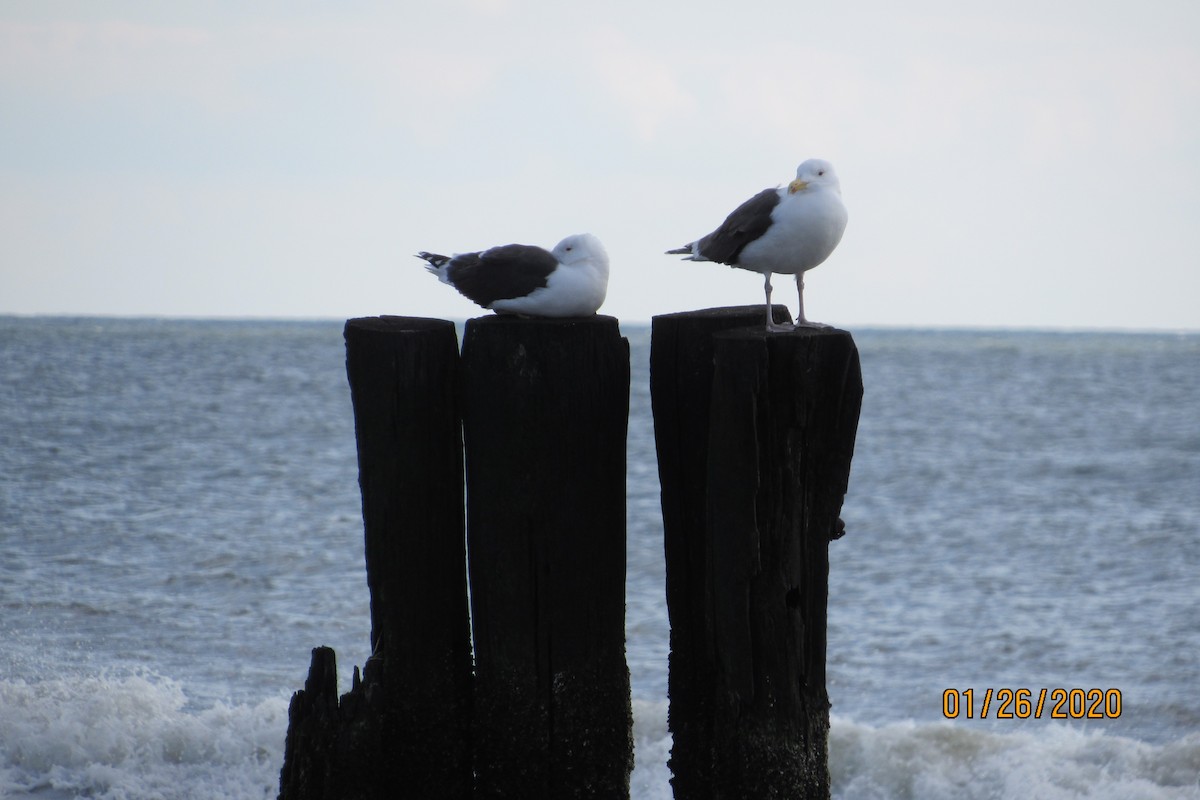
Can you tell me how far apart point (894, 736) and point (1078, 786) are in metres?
1.03

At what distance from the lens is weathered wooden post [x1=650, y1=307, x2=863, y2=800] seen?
13.8 ft

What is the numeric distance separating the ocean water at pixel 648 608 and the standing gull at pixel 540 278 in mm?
3096

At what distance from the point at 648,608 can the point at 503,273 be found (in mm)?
5456

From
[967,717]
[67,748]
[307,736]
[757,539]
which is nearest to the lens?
[757,539]

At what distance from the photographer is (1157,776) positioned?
746cm

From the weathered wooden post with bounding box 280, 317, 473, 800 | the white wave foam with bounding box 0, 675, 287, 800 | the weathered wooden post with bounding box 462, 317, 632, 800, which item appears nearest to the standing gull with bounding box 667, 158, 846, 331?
the weathered wooden post with bounding box 462, 317, 632, 800

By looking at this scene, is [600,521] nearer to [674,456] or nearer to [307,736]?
[674,456]

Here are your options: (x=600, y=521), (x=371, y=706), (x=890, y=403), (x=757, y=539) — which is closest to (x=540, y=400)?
(x=600, y=521)

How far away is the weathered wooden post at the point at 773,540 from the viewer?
421 centimetres

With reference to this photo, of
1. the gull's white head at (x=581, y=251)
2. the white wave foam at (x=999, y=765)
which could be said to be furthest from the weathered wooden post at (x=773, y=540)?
the white wave foam at (x=999, y=765)
